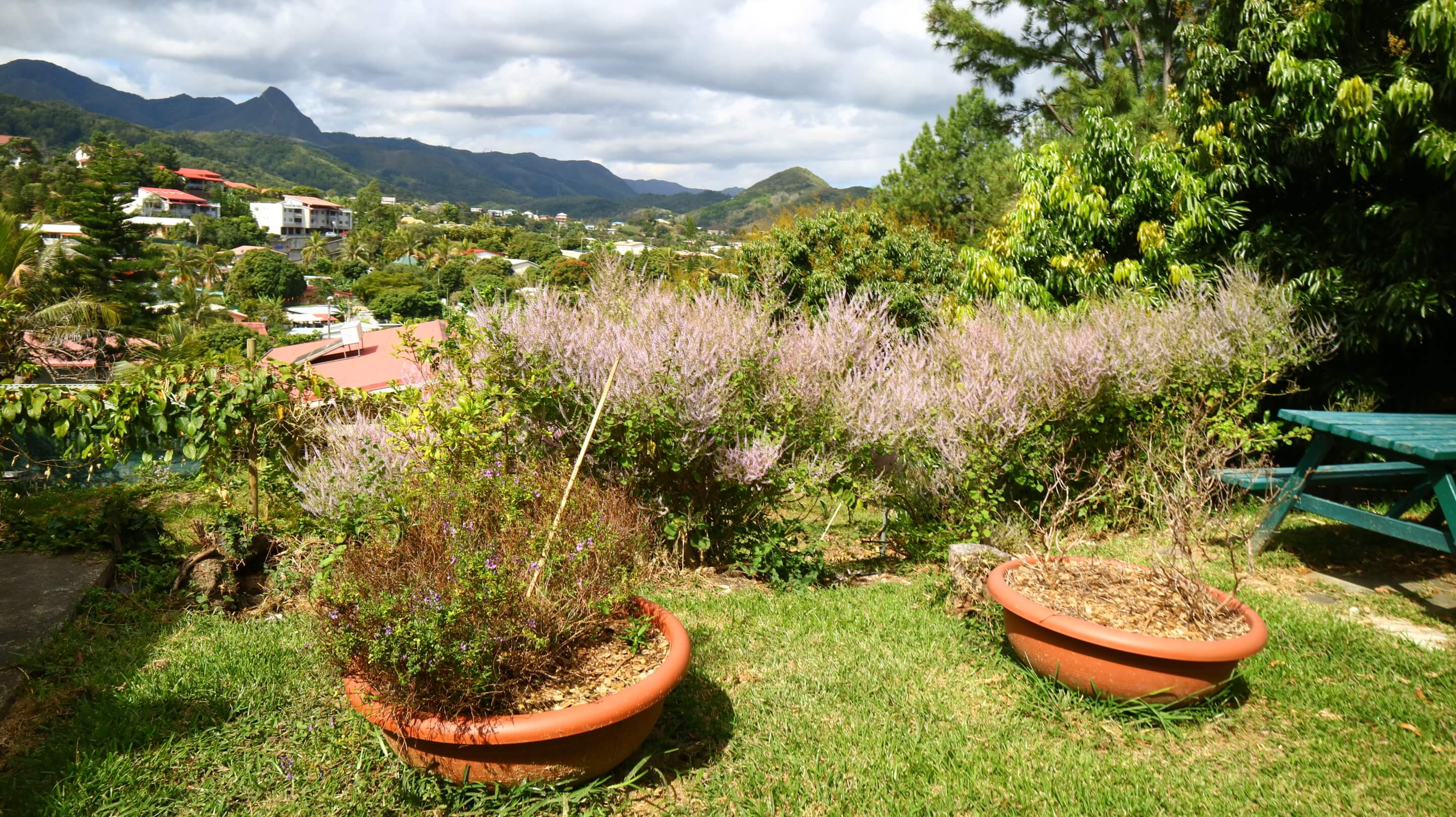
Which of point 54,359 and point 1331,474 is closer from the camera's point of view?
point 1331,474

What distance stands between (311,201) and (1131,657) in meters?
143

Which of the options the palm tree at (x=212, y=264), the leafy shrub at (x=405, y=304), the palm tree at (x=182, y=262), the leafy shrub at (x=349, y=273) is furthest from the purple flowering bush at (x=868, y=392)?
the leafy shrub at (x=349, y=273)

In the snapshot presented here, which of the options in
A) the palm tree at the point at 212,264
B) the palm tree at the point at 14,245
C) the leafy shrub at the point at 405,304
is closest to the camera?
the palm tree at the point at 14,245

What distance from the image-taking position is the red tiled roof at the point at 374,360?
518 cm

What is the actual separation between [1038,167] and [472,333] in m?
6.49

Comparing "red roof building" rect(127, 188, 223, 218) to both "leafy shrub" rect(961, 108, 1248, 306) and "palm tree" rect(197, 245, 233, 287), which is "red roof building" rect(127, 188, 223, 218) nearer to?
"palm tree" rect(197, 245, 233, 287)

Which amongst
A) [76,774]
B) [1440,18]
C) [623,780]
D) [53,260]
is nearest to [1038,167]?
[1440,18]

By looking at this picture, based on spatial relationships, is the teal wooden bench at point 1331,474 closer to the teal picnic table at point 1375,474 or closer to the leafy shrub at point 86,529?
the teal picnic table at point 1375,474

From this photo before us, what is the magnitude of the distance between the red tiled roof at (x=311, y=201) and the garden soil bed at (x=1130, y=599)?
140 m

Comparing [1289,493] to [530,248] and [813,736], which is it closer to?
[813,736]

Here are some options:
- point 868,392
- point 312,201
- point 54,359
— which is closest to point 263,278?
point 312,201

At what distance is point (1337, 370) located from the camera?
6.98 m

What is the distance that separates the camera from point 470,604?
2334mm

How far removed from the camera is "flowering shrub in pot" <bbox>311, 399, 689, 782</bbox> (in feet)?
7.23
